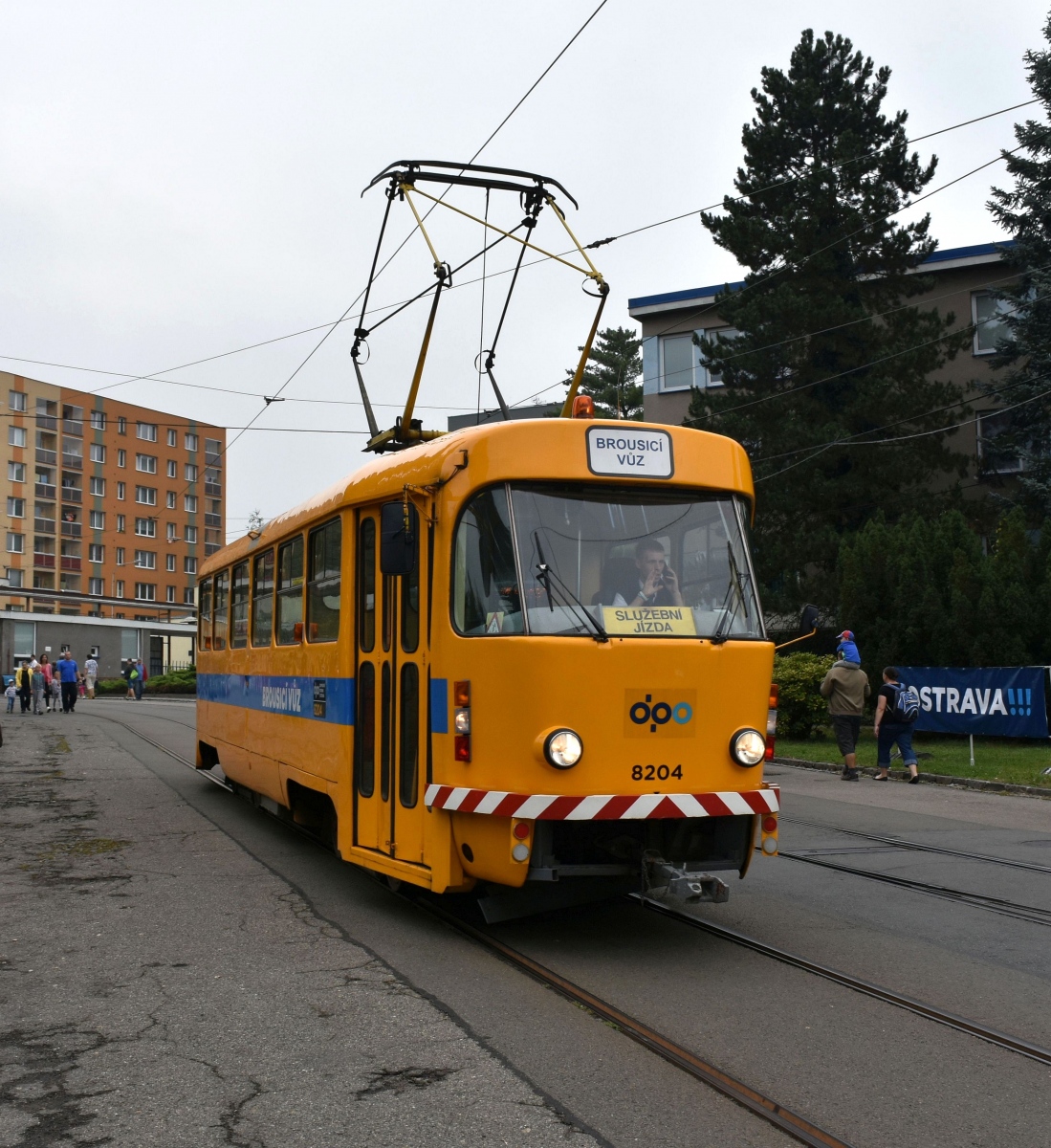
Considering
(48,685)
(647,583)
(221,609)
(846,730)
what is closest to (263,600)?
(221,609)

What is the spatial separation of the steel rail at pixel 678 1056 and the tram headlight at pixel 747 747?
4.94 ft

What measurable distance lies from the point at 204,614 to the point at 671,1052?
11.1m

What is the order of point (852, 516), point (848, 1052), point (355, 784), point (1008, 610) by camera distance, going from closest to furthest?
point (848, 1052), point (355, 784), point (1008, 610), point (852, 516)

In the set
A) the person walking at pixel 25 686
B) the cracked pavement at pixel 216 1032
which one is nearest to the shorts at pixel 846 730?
the cracked pavement at pixel 216 1032

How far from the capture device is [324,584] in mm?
9016

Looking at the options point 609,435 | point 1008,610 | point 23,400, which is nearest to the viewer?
point 609,435

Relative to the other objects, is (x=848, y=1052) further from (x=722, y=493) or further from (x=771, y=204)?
(x=771, y=204)

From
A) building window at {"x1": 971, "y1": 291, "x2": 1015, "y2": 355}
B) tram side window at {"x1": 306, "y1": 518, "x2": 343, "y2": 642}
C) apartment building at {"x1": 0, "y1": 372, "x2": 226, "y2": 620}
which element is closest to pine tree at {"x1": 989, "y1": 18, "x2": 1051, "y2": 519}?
building window at {"x1": 971, "y1": 291, "x2": 1015, "y2": 355}

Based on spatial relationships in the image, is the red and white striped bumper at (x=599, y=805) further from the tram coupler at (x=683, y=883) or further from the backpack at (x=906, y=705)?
the backpack at (x=906, y=705)

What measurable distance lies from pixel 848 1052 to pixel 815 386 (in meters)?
26.4

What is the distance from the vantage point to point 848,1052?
5.07 m

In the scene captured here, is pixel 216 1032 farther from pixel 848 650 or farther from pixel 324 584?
pixel 848 650

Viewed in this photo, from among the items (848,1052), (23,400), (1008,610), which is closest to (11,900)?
(848,1052)

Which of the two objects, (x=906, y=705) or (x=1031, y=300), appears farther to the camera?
(x=1031, y=300)
